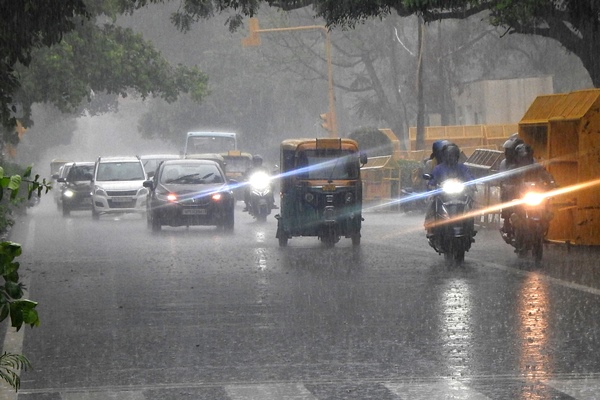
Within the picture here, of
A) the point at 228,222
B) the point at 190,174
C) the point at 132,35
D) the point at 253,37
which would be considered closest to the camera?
the point at 228,222

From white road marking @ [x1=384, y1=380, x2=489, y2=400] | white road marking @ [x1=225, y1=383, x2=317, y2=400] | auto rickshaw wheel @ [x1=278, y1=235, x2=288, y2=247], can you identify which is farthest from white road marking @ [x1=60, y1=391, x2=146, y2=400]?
auto rickshaw wheel @ [x1=278, y1=235, x2=288, y2=247]

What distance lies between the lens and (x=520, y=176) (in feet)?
63.5

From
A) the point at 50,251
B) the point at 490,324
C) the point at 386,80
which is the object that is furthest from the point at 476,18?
the point at 490,324

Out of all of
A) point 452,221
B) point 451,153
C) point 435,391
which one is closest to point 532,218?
point 452,221

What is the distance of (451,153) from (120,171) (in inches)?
757

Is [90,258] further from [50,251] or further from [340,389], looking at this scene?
[340,389]

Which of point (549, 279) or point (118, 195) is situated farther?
point (118, 195)

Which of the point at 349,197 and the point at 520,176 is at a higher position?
the point at 520,176

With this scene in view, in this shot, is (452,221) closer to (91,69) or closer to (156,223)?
(156,223)

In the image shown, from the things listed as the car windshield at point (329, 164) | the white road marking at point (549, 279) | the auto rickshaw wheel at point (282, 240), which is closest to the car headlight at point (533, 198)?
the white road marking at point (549, 279)

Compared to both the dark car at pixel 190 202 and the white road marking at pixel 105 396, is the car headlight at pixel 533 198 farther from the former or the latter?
the white road marking at pixel 105 396

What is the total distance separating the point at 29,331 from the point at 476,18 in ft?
176

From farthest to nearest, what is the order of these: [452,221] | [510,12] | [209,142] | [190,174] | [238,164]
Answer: [209,142]
[238,164]
[190,174]
[510,12]
[452,221]

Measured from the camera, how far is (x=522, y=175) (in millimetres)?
19328
